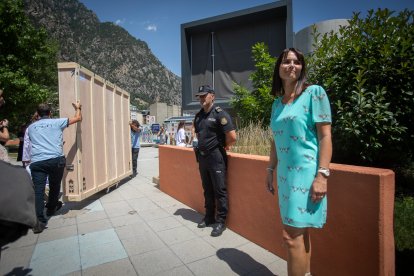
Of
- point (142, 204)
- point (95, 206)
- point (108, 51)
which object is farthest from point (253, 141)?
point (108, 51)

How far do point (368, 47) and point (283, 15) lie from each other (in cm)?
660

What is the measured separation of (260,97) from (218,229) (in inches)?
152

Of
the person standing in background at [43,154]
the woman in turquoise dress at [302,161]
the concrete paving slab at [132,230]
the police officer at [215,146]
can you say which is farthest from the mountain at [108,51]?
the woman in turquoise dress at [302,161]

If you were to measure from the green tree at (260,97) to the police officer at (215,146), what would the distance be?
2.50 meters

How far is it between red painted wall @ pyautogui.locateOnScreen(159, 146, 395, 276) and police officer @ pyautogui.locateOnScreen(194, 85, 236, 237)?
1.09ft

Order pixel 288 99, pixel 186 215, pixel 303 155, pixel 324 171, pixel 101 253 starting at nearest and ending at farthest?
pixel 324 171 → pixel 303 155 → pixel 288 99 → pixel 101 253 → pixel 186 215

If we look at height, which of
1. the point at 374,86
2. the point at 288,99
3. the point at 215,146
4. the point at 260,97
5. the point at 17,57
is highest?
the point at 17,57

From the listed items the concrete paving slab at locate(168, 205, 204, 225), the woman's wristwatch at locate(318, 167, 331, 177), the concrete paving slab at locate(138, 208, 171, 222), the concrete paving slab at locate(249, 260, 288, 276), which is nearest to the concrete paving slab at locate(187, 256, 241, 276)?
the concrete paving slab at locate(249, 260, 288, 276)

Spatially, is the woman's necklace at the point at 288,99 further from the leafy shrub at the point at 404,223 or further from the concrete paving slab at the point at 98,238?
the concrete paving slab at the point at 98,238

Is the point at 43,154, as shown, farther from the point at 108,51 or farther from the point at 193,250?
the point at 108,51

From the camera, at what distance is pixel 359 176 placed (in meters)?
1.93

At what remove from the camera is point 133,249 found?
3.09 m

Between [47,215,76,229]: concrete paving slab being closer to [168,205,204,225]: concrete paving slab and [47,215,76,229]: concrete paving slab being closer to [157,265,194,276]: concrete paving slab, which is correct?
[168,205,204,225]: concrete paving slab

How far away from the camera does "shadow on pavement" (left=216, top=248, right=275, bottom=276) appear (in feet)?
8.27
